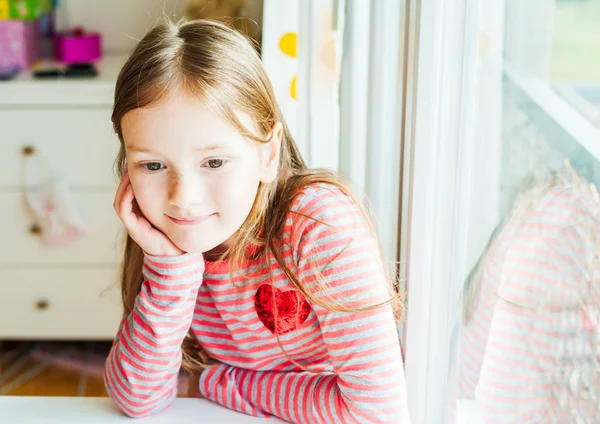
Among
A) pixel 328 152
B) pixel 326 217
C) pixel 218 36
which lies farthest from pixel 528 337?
pixel 328 152

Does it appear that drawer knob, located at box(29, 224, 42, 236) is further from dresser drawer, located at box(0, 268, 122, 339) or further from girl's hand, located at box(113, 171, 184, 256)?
girl's hand, located at box(113, 171, 184, 256)

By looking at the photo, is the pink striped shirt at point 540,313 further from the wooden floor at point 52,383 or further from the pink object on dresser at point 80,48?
the pink object on dresser at point 80,48

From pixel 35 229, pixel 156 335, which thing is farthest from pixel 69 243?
pixel 156 335

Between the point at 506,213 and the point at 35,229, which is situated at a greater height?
the point at 506,213

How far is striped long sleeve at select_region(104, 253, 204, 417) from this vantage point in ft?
2.86

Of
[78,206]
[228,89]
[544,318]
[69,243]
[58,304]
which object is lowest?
[58,304]

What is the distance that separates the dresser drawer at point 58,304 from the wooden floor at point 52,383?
0.31 feet

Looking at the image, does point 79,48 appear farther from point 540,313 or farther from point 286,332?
point 540,313

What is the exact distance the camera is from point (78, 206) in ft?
7.17

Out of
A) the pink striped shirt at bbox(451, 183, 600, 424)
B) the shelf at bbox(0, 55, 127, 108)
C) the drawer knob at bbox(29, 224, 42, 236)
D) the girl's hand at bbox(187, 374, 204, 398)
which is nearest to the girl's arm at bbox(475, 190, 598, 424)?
the pink striped shirt at bbox(451, 183, 600, 424)

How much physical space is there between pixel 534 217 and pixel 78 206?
1.81m

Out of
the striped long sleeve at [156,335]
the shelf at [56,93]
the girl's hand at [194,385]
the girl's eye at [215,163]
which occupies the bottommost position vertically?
the girl's hand at [194,385]

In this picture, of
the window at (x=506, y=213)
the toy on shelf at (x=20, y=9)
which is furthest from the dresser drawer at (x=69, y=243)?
the window at (x=506, y=213)

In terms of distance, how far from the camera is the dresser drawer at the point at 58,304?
223 cm
